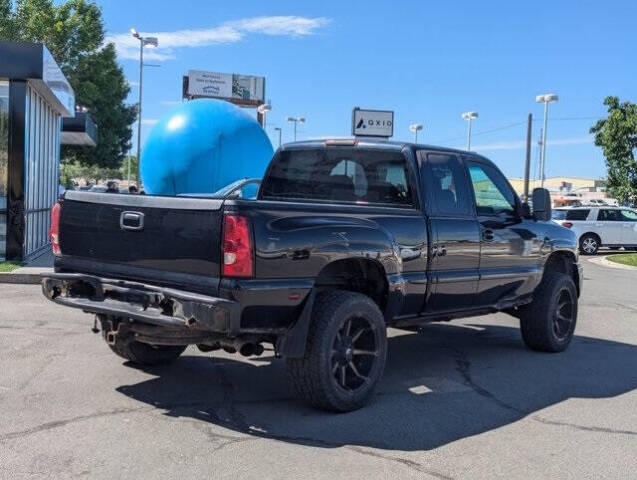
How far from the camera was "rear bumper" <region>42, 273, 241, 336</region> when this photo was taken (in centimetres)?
451

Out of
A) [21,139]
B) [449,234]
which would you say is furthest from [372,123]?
[449,234]

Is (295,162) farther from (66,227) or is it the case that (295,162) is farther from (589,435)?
(589,435)

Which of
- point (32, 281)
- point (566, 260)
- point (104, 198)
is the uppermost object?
point (104, 198)

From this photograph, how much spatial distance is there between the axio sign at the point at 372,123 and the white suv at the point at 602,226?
12.9 m

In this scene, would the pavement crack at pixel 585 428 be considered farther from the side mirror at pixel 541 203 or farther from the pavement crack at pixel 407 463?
the side mirror at pixel 541 203

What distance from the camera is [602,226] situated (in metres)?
24.5

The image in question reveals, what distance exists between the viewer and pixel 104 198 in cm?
520

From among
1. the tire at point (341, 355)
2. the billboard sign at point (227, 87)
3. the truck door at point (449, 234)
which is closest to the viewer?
the tire at point (341, 355)

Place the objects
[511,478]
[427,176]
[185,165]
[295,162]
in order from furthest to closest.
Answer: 1. [185,165]
2. [295,162]
3. [427,176]
4. [511,478]

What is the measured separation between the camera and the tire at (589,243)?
24.5 meters

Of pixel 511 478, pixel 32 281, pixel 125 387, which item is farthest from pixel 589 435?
pixel 32 281

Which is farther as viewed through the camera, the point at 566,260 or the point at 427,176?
the point at 566,260

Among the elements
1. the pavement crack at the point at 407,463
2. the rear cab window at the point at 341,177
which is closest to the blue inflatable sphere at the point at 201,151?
the rear cab window at the point at 341,177

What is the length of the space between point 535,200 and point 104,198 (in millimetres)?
4227
